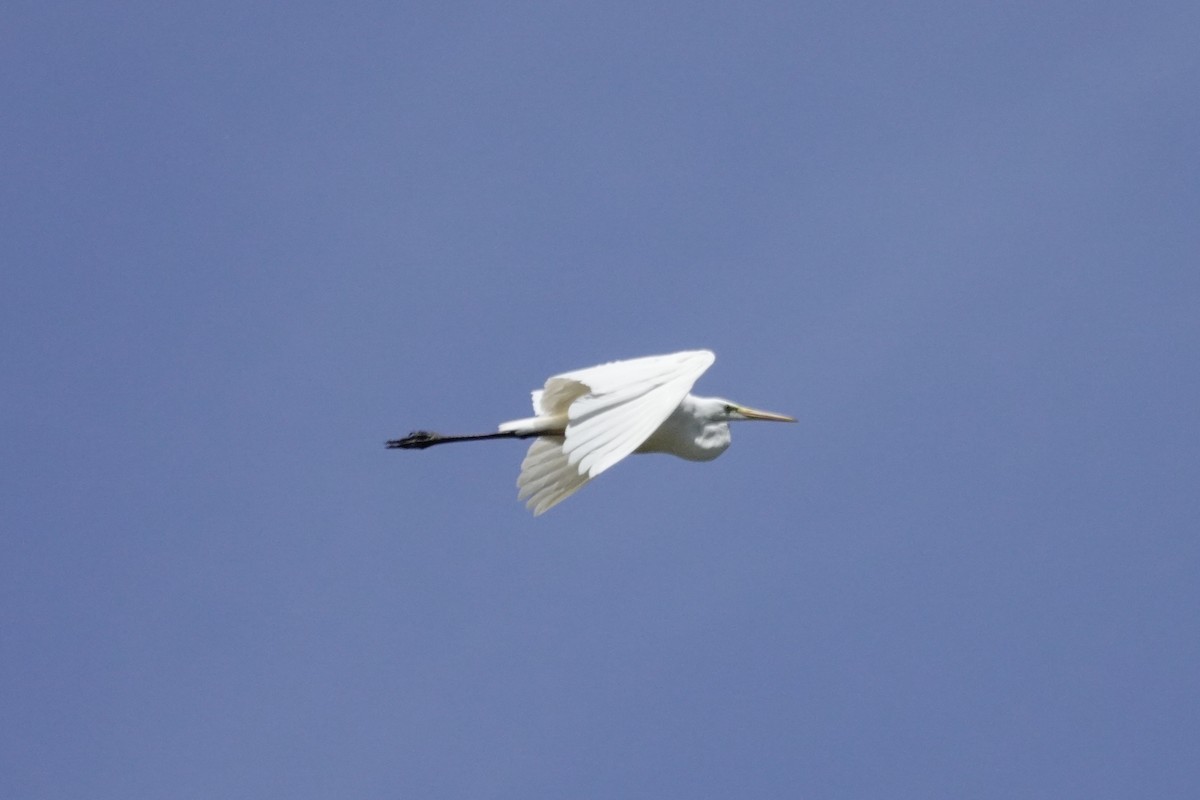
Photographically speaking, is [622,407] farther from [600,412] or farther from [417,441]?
[417,441]

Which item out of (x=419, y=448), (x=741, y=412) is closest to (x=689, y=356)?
(x=741, y=412)

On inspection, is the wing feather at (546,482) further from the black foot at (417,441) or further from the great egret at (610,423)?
the black foot at (417,441)

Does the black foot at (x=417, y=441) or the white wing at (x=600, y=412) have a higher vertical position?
the black foot at (x=417, y=441)

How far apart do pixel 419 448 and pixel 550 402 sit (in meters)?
2.18

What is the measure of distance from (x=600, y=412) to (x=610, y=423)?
16cm

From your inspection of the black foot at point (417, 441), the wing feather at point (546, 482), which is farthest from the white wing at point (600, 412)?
the black foot at point (417, 441)

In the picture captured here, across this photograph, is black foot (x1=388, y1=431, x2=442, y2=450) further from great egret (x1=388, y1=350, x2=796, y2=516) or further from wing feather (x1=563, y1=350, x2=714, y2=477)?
wing feather (x1=563, y1=350, x2=714, y2=477)

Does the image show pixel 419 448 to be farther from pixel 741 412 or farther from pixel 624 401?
pixel 624 401

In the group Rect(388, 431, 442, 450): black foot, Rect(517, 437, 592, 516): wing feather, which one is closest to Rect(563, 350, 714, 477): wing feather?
Rect(517, 437, 592, 516): wing feather

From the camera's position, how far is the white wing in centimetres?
1007

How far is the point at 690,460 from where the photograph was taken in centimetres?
1315

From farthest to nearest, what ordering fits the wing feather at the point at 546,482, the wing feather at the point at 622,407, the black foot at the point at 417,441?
the black foot at the point at 417,441
the wing feather at the point at 546,482
the wing feather at the point at 622,407

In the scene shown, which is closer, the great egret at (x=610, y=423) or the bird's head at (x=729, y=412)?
the great egret at (x=610, y=423)

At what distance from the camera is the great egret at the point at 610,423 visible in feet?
33.3
